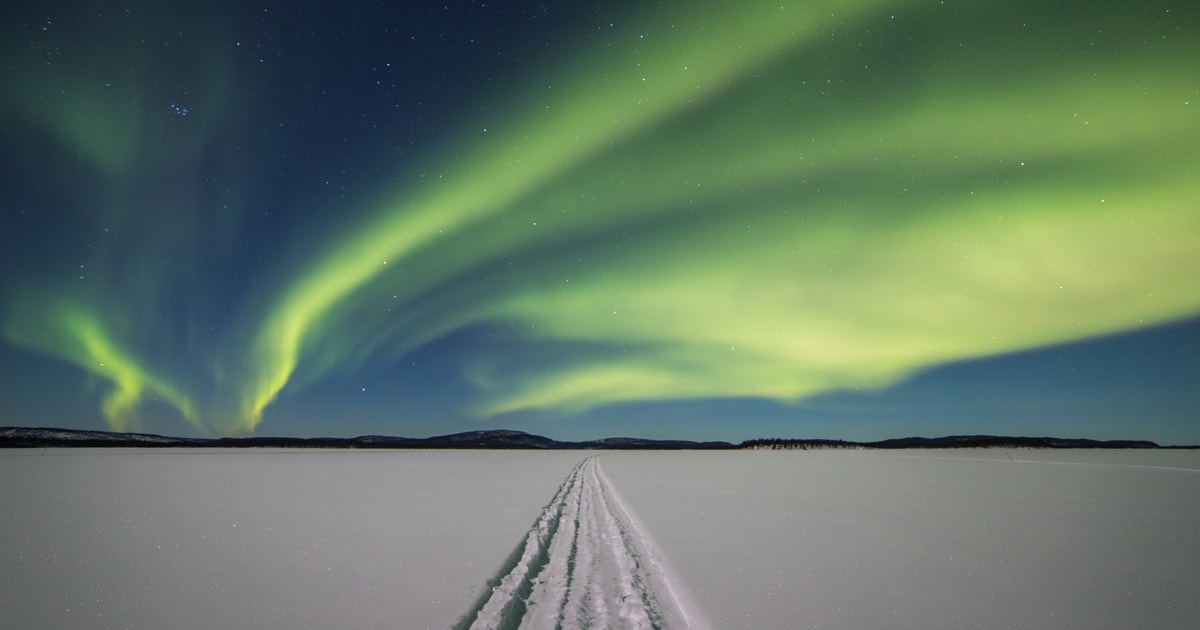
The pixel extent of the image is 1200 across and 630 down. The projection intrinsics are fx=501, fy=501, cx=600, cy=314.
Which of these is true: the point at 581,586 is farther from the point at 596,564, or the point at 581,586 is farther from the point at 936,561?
the point at 936,561

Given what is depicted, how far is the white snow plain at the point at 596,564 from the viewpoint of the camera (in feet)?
12.4

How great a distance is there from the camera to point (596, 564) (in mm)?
5195

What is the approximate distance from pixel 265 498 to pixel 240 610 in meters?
8.59

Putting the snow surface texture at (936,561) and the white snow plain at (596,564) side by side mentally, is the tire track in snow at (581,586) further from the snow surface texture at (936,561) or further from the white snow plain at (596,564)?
the snow surface texture at (936,561)

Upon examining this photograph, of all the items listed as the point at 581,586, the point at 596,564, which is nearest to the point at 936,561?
the point at 596,564

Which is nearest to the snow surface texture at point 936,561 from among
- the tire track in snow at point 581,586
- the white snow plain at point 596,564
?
the white snow plain at point 596,564

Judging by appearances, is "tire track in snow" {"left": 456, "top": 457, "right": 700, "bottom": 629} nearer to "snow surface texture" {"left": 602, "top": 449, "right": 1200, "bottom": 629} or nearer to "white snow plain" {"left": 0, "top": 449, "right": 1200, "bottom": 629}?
"white snow plain" {"left": 0, "top": 449, "right": 1200, "bottom": 629}

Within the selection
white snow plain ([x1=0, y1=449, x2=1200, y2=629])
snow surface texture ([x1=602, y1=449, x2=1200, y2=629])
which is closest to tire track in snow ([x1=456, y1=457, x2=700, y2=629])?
white snow plain ([x1=0, y1=449, x2=1200, y2=629])

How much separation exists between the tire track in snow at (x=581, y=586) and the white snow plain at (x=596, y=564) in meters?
0.03

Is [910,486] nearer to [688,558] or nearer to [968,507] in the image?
[968,507]

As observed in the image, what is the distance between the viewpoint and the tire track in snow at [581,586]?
360 centimetres

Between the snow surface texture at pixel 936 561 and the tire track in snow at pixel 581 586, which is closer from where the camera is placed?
the tire track in snow at pixel 581 586

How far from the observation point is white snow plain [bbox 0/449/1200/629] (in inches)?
149

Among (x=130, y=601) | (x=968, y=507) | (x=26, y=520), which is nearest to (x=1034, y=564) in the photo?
(x=968, y=507)
